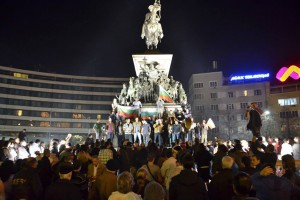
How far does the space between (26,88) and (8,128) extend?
591 inches

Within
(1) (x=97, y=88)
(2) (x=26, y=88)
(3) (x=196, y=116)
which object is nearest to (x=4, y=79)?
(2) (x=26, y=88)

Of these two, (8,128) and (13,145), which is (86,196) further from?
(8,128)

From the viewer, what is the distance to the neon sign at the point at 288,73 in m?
84.8

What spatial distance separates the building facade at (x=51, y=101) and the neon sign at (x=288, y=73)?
178 feet

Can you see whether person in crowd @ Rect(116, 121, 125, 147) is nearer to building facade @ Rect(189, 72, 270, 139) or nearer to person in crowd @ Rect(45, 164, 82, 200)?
person in crowd @ Rect(45, 164, 82, 200)

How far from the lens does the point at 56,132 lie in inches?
4195

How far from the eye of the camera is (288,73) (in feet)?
283

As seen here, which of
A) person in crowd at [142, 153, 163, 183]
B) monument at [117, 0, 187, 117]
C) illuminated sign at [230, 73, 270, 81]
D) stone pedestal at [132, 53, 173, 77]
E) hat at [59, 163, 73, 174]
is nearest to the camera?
hat at [59, 163, 73, 174]

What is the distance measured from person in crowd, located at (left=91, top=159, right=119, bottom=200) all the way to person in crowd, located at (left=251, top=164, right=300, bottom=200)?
310 centimetres

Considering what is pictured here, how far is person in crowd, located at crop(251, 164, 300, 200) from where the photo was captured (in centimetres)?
598

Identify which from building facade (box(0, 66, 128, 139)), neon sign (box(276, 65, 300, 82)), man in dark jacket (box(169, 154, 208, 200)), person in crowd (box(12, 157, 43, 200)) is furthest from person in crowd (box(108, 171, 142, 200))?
building facade (box(0, 66, 128, 139))

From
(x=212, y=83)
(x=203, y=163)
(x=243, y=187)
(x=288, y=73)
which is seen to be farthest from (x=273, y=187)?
(x=212, y=83)

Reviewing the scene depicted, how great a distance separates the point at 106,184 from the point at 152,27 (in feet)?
101

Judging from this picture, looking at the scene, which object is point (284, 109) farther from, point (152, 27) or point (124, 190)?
point (124, 190)
